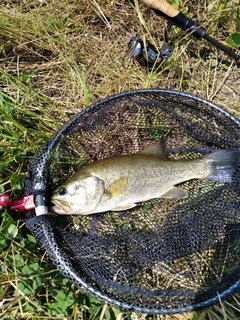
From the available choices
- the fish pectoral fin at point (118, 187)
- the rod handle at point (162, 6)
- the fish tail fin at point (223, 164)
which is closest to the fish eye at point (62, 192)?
the fish pectoral fin at point (118, 187)

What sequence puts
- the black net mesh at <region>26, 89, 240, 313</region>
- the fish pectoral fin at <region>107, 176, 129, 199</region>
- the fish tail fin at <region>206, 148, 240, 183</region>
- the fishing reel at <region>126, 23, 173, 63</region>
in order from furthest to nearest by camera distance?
the fishing reel at <region>126, 23, 173, 63</region> → the fish tail fin at <region>206, 148, 240, 183</region> → the fish pectoral fin at <region>107, 176, 129, 199</region> → the black net mesh at <region>26, 89, 240, 313</region>

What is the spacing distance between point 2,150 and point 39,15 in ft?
4.10

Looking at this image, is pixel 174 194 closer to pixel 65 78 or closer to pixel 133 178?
pixel 133 178

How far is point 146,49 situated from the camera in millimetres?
2996

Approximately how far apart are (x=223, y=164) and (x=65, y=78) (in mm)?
1443

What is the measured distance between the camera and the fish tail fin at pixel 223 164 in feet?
8.42

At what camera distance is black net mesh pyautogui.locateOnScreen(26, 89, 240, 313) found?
2.24 meters

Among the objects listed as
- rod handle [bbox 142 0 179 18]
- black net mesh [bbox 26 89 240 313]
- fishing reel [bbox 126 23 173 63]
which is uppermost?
rod handle [bbox 142 0 179 18]

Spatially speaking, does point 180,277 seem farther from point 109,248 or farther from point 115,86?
point 115,86

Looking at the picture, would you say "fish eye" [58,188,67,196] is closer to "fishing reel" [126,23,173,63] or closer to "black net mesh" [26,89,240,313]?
"black net mesh" [26,89,240,313]

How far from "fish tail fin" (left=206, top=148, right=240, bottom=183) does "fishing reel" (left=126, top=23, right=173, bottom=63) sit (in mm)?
900

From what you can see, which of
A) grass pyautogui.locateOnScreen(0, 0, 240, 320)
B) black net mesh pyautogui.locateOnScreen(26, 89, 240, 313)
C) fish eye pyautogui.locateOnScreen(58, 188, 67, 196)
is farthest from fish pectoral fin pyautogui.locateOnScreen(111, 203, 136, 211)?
grass pyautogui.locateOnScreen(0, 0, 240, 320)

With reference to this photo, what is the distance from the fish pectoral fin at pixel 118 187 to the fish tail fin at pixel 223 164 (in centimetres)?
60

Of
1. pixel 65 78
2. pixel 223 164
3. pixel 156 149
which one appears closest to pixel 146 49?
pixel 65 78
